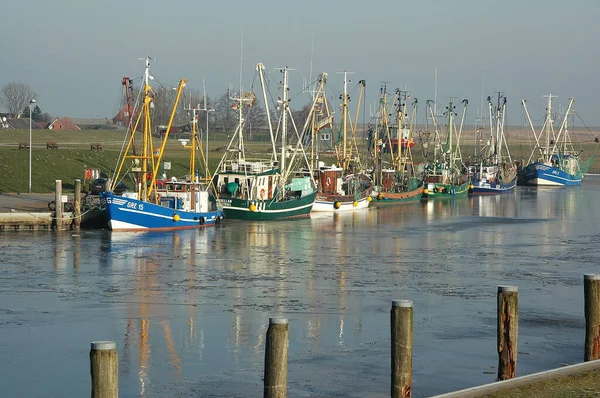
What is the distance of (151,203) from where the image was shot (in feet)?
190

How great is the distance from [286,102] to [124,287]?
35.0m

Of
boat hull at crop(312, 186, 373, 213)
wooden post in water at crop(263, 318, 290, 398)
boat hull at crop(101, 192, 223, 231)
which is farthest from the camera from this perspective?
boat hull at crop(312, 186, 373, 213)

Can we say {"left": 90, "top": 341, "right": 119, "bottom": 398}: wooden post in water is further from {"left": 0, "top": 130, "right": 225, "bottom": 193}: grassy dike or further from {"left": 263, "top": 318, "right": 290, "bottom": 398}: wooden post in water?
{"left": 0, "top": 130, "right": 225, "bottom": 193}: grassy dike

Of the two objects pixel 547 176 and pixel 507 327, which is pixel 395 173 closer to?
pixel 547 176

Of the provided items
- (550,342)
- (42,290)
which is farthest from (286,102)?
(550,342)

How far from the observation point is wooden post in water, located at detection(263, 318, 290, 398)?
1700 cm

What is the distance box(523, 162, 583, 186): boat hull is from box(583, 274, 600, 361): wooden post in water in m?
106

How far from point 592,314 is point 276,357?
25.3 ft

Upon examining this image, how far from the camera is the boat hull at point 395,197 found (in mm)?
89625

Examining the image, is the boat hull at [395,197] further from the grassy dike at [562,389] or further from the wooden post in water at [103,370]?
the wooden post in water at [103,370]

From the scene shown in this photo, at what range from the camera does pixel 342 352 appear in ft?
86.2

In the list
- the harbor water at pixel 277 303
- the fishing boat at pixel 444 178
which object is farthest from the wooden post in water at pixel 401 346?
the fishing boat at pixel 444 178

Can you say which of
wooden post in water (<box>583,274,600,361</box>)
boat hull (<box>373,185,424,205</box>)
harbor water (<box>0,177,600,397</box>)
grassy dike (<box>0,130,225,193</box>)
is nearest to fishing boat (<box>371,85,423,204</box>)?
boat hull (<box>373,185,424,205</box>)

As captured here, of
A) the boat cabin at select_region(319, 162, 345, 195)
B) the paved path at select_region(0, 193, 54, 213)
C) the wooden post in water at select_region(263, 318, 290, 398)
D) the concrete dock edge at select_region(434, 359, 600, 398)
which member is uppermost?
the boat cabin at select_region(319, 162, 345, 195)
